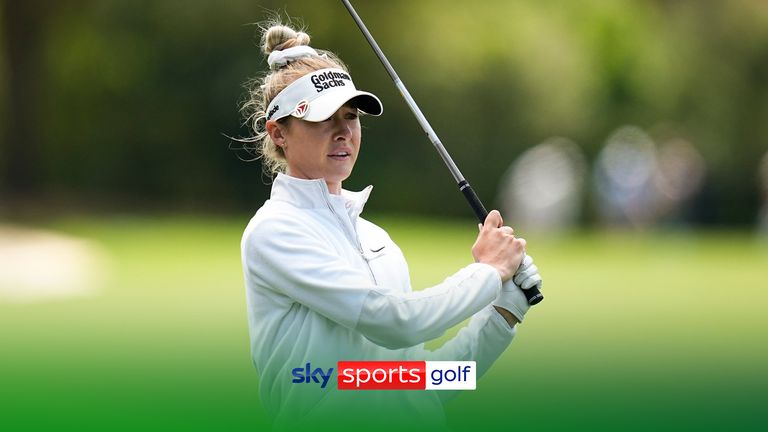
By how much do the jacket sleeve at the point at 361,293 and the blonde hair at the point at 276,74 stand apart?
407 mm

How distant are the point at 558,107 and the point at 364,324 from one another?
1026 inches

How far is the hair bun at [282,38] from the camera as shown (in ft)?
12.6

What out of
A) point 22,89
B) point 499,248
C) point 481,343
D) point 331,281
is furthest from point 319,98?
point 22,89

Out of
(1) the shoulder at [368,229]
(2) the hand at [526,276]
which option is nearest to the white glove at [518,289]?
(2) the hand at [526,276]

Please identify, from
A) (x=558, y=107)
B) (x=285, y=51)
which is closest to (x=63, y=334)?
(x=285, y=51)

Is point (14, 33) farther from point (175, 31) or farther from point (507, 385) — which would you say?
point (507, 385)

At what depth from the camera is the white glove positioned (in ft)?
11.9

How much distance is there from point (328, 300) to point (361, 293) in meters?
0.09

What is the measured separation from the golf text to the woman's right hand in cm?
38

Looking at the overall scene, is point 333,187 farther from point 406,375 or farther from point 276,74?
point 406,375

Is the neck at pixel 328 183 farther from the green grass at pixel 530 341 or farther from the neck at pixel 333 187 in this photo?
the green grass at pixel 530 341

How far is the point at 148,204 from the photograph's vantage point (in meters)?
28.5

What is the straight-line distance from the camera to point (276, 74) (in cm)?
374

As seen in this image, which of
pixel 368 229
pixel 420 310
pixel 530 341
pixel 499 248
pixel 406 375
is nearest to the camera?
pixel 420 310
